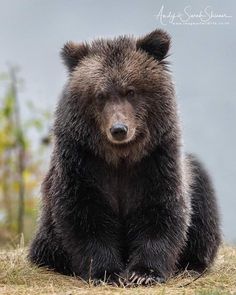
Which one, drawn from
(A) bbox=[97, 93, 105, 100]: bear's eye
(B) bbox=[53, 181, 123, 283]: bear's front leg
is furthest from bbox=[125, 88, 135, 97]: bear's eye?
(B) bbox=[53, 181, 123, 283]: bear's front leg

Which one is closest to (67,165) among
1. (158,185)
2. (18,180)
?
(158,185)

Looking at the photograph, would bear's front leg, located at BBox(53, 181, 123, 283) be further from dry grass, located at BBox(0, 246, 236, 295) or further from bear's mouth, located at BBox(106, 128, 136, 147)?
bear's mouth, located at BBox(106, 128, 136, 147)

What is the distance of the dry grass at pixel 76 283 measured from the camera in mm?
6762

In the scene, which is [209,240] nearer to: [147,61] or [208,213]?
[208,213]

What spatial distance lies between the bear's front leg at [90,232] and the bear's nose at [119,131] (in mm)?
672

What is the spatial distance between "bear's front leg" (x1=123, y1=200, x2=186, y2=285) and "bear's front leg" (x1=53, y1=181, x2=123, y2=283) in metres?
0.15

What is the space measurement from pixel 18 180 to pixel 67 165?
12.1 meters

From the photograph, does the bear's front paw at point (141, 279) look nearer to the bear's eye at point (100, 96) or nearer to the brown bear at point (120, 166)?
the brown bear at point (120, 166)

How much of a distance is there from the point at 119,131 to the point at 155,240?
1157 millimetres

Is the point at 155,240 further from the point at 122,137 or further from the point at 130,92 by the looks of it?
the point at 130,92

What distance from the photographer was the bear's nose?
279 inches

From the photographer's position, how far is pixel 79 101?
7539mm

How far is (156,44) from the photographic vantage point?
7754mm

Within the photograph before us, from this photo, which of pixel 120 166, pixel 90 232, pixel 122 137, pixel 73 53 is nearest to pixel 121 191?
pixel 120 166
